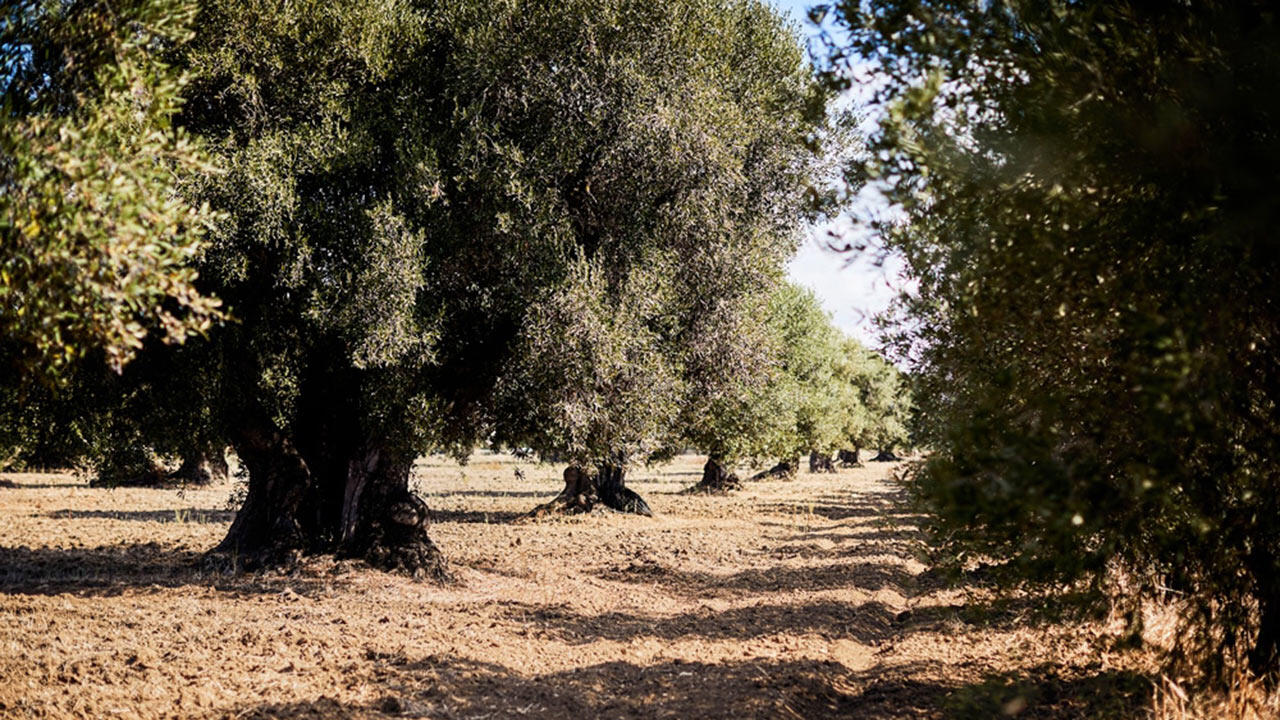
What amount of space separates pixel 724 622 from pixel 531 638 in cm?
334

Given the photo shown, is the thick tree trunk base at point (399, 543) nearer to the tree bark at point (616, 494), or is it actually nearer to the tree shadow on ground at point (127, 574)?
the tree shadow on ground at point (127, 574)

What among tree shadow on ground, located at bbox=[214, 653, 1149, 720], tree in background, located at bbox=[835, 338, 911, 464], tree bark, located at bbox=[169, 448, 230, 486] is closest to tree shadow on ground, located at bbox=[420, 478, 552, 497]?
tree bark, located at bbox=[169, 448, 230, 486]

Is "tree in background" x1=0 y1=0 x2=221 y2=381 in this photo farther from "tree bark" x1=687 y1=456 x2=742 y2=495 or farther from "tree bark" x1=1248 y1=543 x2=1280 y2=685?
"tree bark" x1=687 y1=456 x2=742 y2=495

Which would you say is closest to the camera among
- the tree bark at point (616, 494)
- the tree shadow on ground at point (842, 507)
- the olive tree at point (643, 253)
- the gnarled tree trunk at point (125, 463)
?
the olive tree at point (643, 253)

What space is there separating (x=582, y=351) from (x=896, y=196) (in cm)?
831

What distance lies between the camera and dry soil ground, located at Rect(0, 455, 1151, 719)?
9508 millimetres

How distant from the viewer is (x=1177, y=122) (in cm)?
614

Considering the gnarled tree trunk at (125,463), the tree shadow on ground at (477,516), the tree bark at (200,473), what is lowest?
the tree shadow on ground at (477,516)

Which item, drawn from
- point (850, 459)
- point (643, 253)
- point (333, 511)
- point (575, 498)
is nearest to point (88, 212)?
point (643, 253)

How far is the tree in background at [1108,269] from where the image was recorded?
5.78m

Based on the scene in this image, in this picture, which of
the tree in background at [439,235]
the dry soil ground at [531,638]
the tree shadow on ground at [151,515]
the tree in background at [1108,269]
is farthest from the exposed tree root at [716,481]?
the tree in background at [1108,269]

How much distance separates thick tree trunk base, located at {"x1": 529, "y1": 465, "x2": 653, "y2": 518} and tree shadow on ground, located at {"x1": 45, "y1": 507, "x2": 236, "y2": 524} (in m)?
10.1

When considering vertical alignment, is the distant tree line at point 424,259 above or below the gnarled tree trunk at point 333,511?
above

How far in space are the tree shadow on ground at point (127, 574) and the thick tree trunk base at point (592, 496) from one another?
14.1m
